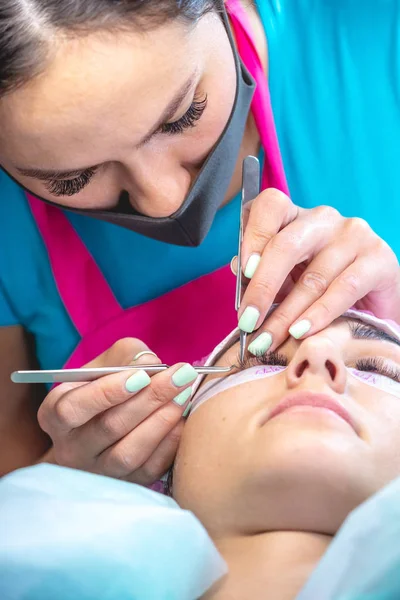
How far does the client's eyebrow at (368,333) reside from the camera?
98 centimetres

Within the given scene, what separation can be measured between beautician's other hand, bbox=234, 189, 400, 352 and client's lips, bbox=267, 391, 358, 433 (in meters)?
0.12

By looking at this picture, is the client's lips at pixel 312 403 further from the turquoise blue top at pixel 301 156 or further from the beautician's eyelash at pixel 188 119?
the turquoise blue top at pixel 301 156

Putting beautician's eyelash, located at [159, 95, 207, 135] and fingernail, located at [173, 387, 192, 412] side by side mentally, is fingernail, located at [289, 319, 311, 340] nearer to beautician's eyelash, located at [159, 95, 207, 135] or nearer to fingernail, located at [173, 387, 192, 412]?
fingernail, located at [173, 387, 192, 412]

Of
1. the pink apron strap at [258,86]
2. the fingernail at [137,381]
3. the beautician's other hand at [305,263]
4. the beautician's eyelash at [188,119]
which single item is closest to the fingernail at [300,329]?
the beautician's other hand at [305,263]

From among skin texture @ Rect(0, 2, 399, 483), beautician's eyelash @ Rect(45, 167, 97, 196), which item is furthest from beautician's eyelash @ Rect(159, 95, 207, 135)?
beautician's eyelash @ Rect(45, 167, 97, 196)

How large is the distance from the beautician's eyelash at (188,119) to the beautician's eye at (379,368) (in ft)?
1.39

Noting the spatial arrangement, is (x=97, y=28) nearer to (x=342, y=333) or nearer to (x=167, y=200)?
(x=167, y=200)

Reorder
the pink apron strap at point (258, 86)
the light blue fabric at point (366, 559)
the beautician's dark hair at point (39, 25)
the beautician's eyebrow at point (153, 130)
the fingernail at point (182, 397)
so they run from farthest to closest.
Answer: the pink apron strap at point (258, 86) < the fingernail at point (182, 397) < the beautician's eyebrow at point (153, 130) < the beautician's dark hair at point (39, 25) < the light blue fabric at point (366, 559)

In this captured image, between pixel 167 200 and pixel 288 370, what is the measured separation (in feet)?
1.01

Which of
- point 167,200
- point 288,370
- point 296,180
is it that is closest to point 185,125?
point 167,200

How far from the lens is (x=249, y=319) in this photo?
A: 3.00ft

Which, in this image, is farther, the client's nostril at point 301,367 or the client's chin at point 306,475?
the client's nostril at point 301,367

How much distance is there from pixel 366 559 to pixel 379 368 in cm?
38

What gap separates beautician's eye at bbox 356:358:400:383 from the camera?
924 millimetres
